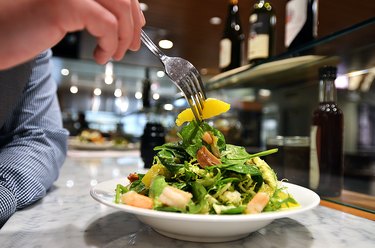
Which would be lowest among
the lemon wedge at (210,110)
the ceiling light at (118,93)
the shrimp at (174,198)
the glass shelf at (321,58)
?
the shrimp at (174,198)

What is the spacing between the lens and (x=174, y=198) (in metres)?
0.46

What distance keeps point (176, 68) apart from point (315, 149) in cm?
46

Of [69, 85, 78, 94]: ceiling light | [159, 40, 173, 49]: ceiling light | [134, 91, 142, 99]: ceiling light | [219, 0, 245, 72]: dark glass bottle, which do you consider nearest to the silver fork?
[219, 0, 245, 72]: dark glass bottle

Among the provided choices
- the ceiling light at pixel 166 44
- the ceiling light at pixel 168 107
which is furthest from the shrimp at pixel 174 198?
the ceiling light at pixel 166 44

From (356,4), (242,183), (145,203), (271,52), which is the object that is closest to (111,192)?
(145,203)

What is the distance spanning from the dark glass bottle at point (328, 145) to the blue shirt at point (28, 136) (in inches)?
27.6

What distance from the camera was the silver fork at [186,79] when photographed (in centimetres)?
61

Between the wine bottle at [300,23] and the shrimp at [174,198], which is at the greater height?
the wine bottle at [300,23]

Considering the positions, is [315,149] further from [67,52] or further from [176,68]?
[67,52]

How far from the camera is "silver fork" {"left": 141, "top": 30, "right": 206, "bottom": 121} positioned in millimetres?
612

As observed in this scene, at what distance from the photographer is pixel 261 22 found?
1.41 metres

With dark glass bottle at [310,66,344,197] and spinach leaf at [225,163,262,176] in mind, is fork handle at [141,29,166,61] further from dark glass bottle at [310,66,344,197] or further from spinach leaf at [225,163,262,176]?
dark glass bottle at [310,66,344,197]

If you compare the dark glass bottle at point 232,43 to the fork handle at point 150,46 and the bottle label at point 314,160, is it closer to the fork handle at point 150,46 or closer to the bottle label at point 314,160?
the bottle label at point 314,160

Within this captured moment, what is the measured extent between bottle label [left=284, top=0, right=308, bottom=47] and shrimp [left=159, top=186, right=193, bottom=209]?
829 millimetres
